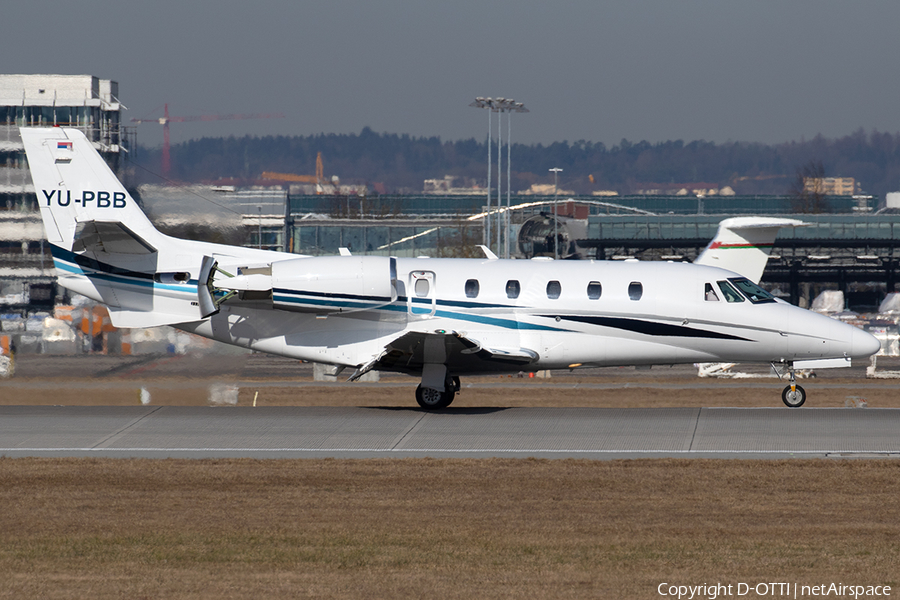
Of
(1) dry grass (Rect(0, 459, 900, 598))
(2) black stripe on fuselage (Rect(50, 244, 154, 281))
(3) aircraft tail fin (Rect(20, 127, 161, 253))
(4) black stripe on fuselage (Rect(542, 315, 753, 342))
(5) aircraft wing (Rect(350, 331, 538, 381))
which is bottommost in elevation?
(1) dry grass (Rect(0, 459, 900, 598))

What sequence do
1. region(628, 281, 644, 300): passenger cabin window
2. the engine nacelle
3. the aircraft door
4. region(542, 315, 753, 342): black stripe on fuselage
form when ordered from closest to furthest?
1. the engine nacelle
2. the aircraft door
3. region(542, 315, 753, 342): black stripe on fuselage
4. region(628, 281, 644, 300): passenger cabin window

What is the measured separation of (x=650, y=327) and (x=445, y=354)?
4.54 metres

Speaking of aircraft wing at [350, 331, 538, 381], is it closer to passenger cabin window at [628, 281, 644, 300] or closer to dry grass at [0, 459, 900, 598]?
passenger cabin window at [628, 281, 644, 300]

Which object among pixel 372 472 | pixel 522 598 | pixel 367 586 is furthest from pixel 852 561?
pixel 372 472

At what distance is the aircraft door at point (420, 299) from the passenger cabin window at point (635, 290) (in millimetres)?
4237

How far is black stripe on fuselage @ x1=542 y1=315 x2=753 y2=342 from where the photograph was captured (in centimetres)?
2220

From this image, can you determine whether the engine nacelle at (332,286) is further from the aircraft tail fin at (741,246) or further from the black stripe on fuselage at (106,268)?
the aircraft tail fin at (741,246)

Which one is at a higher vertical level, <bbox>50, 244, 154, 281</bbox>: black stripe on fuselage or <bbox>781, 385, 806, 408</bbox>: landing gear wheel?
<bbox>50, 244, 154, 281</bbox>: black stripe on fuselage

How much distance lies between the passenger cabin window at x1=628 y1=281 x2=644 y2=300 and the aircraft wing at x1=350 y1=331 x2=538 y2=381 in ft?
8.06

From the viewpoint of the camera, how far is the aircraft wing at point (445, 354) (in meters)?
20.9

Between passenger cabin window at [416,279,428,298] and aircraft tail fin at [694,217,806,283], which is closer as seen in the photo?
passenger cabin window at [416,279,428,298]

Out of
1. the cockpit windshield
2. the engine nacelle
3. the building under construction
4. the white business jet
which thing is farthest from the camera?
the building under construction

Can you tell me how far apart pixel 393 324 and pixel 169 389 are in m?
5.69

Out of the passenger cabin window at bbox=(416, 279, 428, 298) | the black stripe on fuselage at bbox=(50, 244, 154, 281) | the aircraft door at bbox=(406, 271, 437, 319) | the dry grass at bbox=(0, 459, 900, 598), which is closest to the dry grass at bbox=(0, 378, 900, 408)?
the black stripe on fuselage at bbox=(50, 244, 154, 281)
